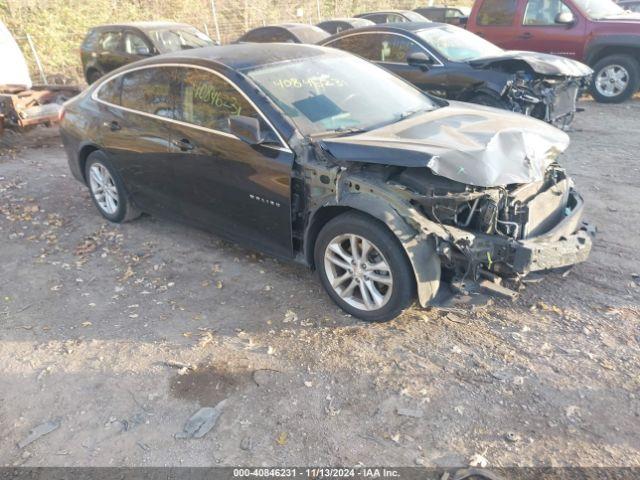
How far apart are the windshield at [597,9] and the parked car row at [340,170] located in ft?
22.7

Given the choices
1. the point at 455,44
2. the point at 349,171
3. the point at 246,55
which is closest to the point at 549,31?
the point at 455,44

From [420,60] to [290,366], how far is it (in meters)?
5.68

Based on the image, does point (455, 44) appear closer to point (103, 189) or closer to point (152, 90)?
point (152, 90)

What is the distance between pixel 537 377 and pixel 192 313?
2.44 m

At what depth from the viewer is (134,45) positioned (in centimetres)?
1045

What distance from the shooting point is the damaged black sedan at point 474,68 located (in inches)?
286

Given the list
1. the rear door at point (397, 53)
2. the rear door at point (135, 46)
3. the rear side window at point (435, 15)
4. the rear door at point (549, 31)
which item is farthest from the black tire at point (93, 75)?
the rear side window at point (435, 15)

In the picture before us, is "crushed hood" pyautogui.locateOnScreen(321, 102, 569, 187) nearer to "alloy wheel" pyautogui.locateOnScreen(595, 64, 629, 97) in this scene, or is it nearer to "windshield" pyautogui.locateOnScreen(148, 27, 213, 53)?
"alloy wheel" pyautogui.locateOnScreen(595, 64, 629, 97)

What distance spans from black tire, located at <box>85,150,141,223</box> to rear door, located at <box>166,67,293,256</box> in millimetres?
967

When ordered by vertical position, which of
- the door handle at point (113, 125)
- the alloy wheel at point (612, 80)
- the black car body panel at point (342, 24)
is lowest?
the alloy wheel at point (612, 80)

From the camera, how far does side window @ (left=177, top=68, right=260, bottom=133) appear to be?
13.4ft

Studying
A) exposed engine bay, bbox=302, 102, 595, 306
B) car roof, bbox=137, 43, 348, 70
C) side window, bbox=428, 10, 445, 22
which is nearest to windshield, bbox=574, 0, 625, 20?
side window, bbox=428, 10, 445, 22

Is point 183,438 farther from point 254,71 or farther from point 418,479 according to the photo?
point 254,71

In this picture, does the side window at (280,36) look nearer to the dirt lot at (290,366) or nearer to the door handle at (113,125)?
the door handle at (113,125)
